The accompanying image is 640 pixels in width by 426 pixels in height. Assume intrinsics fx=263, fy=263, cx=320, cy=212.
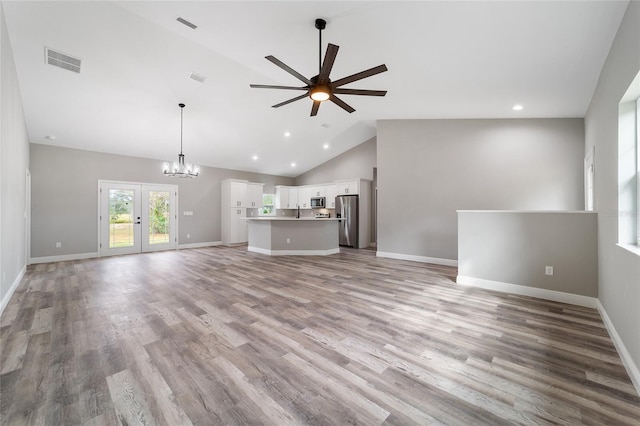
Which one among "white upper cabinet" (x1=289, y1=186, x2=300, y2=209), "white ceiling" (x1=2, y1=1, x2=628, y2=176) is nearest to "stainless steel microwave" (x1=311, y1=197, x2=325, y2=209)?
"white upper cabinet" (x1=289, y1=186, x2=300, y2=209)

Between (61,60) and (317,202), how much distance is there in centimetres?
727

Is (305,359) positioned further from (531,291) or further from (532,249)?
(532,249)

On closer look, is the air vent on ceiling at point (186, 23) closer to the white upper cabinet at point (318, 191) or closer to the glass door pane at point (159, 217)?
the glass door pane at point (159, 217)

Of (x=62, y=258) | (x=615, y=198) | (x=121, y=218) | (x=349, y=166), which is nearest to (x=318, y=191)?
(x=349, y=166)

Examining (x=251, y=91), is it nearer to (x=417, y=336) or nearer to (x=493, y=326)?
(x=417, y=336)

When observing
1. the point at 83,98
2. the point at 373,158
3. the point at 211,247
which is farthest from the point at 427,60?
the point at 211,247

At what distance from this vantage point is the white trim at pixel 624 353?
179cm

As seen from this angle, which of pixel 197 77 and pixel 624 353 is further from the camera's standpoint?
pixel 197 77

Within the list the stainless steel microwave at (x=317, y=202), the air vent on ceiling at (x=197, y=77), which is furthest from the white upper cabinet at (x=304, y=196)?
the air vent on ceiling at (x=197, y=77)

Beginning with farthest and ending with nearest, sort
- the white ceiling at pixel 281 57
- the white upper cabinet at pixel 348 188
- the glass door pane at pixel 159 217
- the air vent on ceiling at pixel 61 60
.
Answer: the white upper cabinet at pixel 348 188 → the glass door pane at pixel 159 217 → the air vent on ceiling at pixel 61 60 → the white ceiling at pixel 281 57

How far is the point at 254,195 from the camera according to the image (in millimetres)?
9812

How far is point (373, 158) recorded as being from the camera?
858 cm

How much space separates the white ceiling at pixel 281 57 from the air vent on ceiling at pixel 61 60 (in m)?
0.08

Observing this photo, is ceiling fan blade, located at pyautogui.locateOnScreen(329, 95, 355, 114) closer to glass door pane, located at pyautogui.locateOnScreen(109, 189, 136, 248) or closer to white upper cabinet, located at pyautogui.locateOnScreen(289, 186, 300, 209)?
glass door pane, located at pyautogui.locateOnScreen(109, 189, 136, 248)
